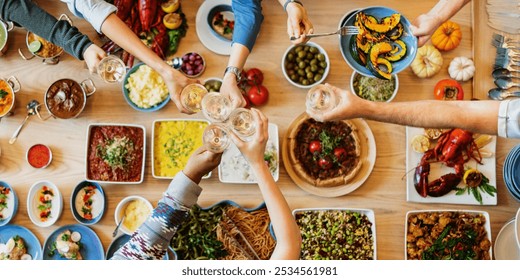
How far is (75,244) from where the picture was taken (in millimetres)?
2760

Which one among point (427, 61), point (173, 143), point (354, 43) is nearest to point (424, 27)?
point (427, 61)

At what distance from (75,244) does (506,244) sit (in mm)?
2522

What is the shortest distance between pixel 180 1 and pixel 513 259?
8.19 ft

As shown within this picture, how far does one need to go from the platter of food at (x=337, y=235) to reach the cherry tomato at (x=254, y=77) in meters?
0.80

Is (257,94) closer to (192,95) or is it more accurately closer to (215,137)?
(192,95)

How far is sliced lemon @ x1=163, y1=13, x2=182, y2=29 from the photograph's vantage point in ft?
9.20

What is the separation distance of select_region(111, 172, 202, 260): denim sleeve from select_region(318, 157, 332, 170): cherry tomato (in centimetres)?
82

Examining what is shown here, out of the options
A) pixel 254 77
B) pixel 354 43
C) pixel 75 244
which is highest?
pixel 354 43

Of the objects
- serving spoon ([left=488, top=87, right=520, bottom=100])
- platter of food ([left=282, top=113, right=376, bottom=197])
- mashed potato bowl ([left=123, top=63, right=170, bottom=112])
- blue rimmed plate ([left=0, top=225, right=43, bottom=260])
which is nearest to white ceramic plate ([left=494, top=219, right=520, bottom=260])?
serving spoon ([left=488, top=87, right=520, bottom=100])

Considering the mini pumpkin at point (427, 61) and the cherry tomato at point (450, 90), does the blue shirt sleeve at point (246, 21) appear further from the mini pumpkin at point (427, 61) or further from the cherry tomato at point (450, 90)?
the cherry tomato at point (450, 90)

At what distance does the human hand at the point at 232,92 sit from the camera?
96.1 inches

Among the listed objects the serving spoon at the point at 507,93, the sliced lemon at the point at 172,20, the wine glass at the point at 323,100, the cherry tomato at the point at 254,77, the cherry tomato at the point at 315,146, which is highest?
the sliced lemon at the point at 172,20

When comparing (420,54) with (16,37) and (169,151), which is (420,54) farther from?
(16,37)

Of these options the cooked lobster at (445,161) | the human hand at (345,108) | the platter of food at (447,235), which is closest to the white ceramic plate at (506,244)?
the platter of food at (447,235)
